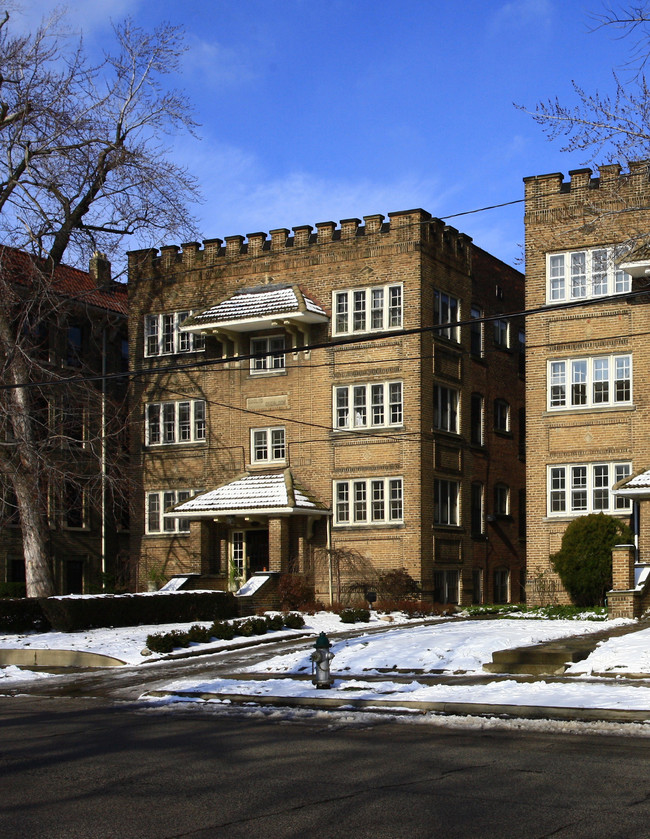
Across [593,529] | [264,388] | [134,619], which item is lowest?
[134,619]

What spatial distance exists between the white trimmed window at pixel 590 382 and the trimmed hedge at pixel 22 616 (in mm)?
16609

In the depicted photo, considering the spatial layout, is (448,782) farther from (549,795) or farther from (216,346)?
(216,346)

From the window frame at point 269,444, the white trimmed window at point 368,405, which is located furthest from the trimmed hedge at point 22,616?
the white trimmed window at point 368,405

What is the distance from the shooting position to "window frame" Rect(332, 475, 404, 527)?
36.7 m

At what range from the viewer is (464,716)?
1386 centimetres

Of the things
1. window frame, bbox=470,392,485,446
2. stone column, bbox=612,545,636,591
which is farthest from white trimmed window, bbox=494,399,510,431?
stone column, bbox=612,545,636,591

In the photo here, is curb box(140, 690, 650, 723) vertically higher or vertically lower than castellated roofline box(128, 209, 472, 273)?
lower

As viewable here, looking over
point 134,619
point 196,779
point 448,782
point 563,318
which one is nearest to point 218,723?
point 196,779

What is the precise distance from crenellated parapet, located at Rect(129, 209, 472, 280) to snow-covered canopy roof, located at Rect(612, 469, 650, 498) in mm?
10500

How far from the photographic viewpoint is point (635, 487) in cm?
2919

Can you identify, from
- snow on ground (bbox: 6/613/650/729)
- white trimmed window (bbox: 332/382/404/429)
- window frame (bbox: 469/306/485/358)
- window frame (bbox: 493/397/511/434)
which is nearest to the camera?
snow on ground (bbox: 6/613/650/729)

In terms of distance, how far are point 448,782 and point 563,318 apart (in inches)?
1042

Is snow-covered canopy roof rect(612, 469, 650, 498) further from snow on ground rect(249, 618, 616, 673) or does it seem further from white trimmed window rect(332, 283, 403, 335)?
white trimmed window rect(332, 283, 403, 335)

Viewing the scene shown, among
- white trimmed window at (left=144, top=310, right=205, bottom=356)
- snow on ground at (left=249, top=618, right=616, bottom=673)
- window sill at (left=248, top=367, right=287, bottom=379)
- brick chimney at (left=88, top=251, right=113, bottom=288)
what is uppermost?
brick chimney at (left=88, top=251, right=113, bottom=288)
